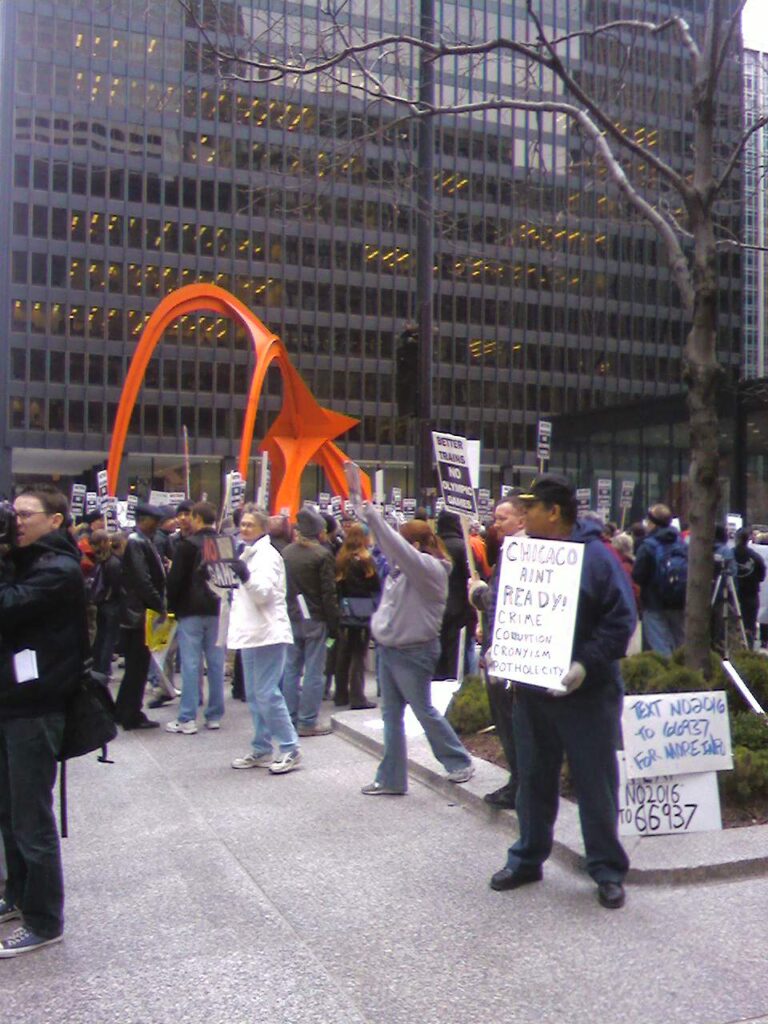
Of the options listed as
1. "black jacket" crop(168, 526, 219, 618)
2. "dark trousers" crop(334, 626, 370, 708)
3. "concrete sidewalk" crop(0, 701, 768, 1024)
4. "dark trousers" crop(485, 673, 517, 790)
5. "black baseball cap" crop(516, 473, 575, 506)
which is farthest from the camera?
"dark trousers" crop(334, 626, 370, 708)

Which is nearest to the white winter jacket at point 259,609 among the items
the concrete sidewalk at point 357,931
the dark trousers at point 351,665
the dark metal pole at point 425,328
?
the concrete sidewalk at point 357,931

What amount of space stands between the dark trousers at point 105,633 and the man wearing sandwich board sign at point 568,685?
309 inches

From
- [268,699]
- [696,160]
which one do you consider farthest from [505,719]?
[696,160]

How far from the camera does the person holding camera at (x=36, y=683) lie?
16.0 feet

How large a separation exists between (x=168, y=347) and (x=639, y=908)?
69349 mm

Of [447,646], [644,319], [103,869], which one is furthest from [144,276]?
[103,869]

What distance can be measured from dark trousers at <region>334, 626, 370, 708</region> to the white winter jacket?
9.17ft

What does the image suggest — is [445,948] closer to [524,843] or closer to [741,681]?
[524,843]

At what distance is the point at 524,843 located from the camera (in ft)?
18.8

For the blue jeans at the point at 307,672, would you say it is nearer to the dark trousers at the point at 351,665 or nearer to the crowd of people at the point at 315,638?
the crowd of people at the point at 315,638

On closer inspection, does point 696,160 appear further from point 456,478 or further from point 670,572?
point 670,572

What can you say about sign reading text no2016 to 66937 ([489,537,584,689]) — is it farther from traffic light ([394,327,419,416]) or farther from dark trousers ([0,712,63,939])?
traffic light ([394,327,419,416])

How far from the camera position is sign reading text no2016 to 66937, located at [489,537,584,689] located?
5504mm

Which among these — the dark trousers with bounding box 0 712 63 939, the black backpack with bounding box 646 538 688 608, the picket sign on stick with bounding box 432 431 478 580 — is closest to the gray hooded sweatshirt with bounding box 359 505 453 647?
the picket sign on stick with bounding box 432 431 478 580
